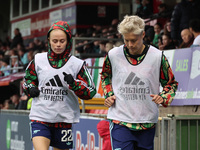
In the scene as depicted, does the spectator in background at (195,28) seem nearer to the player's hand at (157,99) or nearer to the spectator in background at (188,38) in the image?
the spectator in background at (188,38)

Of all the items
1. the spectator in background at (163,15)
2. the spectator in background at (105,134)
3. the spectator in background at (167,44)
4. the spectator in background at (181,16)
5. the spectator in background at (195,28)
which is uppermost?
the spectator in background at (163,15)

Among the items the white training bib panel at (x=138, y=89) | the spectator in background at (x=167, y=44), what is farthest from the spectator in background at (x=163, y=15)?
the white training bib panel at (x=138, y=89)

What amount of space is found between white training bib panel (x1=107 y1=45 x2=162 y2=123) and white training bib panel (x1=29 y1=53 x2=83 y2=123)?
0.92 m

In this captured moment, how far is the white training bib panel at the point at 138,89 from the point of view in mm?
5781

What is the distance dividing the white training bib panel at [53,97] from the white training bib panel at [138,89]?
3.03 ft

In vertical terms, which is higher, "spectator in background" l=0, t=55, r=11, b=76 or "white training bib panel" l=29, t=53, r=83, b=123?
"spectator in background" l=0, t=55, r=11, b=76

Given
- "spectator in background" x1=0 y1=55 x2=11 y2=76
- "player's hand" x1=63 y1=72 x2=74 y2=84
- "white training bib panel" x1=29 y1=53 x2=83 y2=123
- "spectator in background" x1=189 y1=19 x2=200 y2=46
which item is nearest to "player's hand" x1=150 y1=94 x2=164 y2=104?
"player's hand" x1=63 y1=72 x2=74 y2=84

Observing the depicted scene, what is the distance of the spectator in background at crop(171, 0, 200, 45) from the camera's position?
40.8 ft

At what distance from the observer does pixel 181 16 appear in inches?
495

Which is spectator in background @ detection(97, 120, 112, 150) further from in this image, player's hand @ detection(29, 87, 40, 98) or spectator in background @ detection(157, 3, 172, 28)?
spectator in background @ detection(157, 3, 172, 28)

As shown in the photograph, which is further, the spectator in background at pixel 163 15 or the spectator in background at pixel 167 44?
the spectator in background at pixel 163 15

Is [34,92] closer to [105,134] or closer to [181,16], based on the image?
[105,134]

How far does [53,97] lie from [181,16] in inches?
263

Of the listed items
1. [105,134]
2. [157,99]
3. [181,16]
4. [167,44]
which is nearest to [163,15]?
[181,16]
